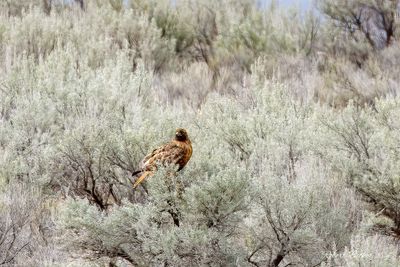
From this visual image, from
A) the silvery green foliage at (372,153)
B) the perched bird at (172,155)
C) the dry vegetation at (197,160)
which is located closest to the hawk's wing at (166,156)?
the perched bird at (172,155)

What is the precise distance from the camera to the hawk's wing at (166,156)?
5789mm

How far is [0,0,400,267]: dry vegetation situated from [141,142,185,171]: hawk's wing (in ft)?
0.70

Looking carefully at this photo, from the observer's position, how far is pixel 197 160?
6.11 m

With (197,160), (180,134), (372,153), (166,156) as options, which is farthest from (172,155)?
(372,153)

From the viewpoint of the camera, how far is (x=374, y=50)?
1463 centimetres

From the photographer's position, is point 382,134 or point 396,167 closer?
point 396,167

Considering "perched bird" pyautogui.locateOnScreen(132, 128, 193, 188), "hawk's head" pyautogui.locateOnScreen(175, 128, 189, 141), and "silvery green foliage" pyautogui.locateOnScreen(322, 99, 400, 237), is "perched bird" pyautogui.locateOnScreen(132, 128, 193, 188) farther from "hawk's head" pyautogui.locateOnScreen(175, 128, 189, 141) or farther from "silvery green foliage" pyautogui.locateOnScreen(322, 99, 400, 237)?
"silvery green foliage" pyautogui.locateOnScreen(322, 99, 400, 237)

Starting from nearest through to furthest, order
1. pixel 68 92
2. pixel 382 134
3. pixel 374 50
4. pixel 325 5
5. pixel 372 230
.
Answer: pixel 372 230, pixel 382 134, pixel 68 92, pixel 374 50, pixel 325 5

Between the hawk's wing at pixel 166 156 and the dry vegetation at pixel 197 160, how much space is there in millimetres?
214

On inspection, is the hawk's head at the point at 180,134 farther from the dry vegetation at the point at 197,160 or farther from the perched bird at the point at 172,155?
the dry vegetation at the point at 197,160

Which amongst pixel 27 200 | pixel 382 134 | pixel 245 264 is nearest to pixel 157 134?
pixel 27 200

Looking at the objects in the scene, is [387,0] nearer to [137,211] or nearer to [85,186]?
[85,186]

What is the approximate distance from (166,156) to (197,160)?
374 mm

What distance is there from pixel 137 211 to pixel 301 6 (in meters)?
11.4
